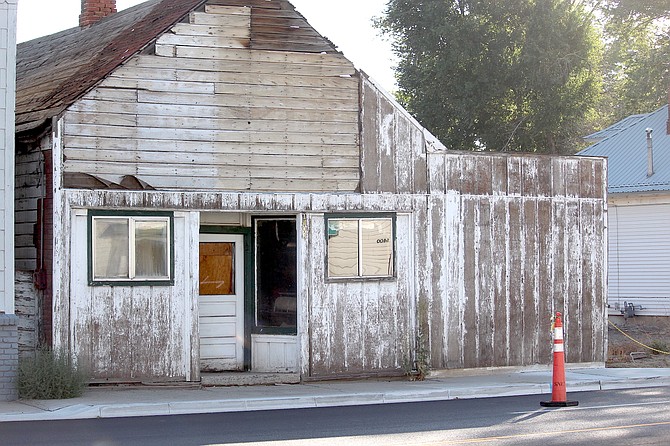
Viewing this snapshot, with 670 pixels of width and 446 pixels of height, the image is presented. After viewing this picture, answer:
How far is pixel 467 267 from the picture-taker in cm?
1827

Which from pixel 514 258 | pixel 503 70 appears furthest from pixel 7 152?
pixel 503 70

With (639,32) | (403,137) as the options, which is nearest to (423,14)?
(639,32)

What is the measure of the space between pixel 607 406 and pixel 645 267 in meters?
18.2

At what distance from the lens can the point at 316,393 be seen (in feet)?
50.9

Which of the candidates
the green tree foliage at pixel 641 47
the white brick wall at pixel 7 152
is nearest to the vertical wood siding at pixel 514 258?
the white brick wall at pixel 7 152

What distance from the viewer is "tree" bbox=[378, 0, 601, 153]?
43125 mm

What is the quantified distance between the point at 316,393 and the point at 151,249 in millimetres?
3144

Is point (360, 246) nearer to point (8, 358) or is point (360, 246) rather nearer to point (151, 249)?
point (151, 249)

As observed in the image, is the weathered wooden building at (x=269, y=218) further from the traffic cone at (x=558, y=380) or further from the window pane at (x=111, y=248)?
the traffic cone at (x=558, y=380)

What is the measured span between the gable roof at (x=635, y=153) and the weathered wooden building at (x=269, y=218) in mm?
12636

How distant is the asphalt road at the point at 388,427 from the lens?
1124 centimetres

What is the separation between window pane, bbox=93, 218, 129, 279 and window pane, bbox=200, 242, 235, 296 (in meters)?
2.47

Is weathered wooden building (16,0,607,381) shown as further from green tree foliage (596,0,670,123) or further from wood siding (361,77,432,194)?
green tree foliage (596,0,670,123)

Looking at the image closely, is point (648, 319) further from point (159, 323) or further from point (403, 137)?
point (159, 323)
